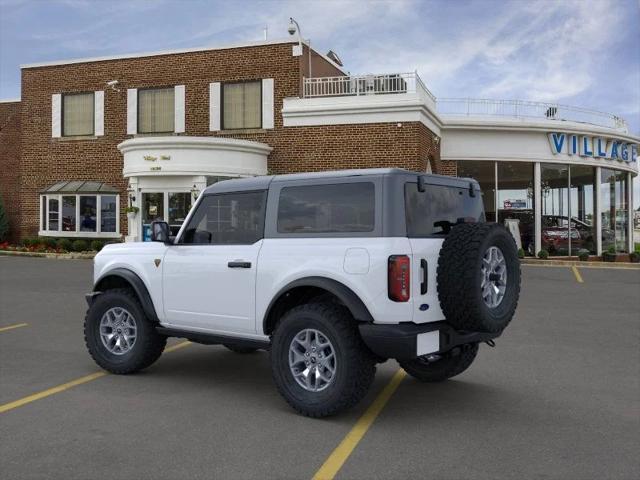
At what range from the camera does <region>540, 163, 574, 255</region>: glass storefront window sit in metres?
25.5

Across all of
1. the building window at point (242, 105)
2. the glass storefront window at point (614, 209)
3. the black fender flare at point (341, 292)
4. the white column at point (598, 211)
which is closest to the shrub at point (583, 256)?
the white column at point (598, 211)

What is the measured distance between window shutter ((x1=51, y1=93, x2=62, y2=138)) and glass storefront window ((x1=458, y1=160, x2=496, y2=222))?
16819 millimetres

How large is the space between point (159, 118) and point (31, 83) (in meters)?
6.66

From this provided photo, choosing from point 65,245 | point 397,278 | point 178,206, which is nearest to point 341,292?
point 397,278

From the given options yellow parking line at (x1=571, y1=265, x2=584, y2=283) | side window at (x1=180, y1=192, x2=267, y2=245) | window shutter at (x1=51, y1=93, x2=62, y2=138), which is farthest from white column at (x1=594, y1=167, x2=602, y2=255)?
side window at (x1=180, y1=192, x2=267, y2=245)

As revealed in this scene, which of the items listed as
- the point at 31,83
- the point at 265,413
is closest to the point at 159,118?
the point at 31,83

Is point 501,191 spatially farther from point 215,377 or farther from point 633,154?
point 215,377

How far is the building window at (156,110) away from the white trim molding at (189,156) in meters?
2.98

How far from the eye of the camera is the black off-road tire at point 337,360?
4.91m

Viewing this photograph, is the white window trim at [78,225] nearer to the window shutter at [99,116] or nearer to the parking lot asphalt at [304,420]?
the window shutter at [99,116]

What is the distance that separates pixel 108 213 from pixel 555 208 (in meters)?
18.1

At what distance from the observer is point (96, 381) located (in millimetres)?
6332

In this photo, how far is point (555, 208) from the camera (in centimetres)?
2586

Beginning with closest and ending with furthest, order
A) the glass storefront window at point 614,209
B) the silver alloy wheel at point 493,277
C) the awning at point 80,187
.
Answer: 1. the silver alloy wheel at point 493,277
2. the awning at point 80,187
3. the glass storefront window at point 614,209
